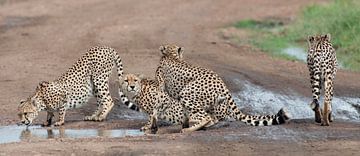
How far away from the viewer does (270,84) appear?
18156 millimetres

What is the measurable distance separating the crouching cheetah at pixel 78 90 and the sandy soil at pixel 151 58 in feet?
0.93

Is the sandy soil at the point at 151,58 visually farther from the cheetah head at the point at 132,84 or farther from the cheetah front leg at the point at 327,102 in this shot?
the cheetah head at the point at 132,84

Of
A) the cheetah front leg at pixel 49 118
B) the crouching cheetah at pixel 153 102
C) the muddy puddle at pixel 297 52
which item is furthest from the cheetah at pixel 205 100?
the muddy puddle at pixel 297 52

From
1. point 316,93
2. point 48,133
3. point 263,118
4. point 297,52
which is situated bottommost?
point 48,133

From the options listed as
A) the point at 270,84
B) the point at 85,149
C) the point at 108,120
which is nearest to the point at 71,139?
the point at 85,149

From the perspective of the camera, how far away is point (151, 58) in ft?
68.8

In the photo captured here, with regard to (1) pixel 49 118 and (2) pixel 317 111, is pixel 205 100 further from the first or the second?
(1) pixel 49 118

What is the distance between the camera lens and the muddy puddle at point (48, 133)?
1374cm

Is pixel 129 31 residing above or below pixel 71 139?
above

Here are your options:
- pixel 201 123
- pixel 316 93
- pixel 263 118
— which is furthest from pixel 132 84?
pixel 316 93

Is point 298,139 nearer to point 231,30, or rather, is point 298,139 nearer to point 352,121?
point 352,121

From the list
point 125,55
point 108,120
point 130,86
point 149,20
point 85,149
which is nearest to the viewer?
point 85,149

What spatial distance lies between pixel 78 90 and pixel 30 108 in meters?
0.93

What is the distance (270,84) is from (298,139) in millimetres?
5197
